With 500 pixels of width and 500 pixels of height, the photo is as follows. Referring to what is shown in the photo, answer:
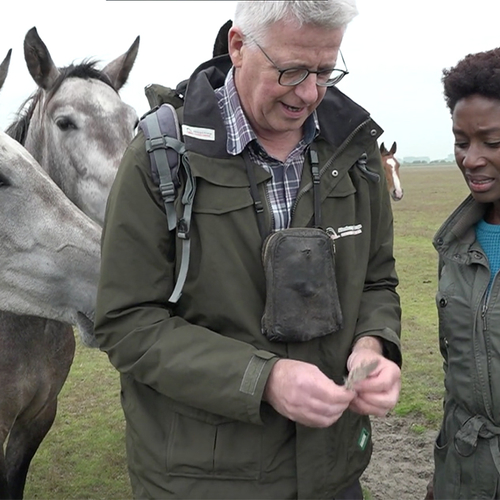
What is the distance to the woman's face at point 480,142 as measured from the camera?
2146 millimetres

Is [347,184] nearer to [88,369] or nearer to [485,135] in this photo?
[485,135]

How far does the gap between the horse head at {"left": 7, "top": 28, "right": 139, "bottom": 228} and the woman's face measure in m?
2.27

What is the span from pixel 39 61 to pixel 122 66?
75 cm

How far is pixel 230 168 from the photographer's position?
5.73 ft

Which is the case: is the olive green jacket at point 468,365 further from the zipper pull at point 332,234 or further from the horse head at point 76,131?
the horse head at point 76,131

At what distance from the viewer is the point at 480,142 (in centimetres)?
220

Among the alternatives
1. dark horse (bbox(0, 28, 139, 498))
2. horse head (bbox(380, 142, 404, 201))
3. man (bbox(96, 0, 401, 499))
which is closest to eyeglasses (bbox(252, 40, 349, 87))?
man (bbox(96, 0, 401, 499))

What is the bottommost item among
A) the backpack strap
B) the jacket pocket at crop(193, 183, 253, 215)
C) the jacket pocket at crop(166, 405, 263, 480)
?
the jacket pocket at crop(166, 405, 263, 480)

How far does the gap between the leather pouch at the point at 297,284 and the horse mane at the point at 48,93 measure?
2792 mm

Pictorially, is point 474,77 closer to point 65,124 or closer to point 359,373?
point 359,373

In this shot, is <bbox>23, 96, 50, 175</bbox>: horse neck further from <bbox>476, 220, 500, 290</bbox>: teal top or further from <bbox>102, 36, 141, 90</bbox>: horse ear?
<bbox>476, 220, 500, 290</bbox>: teal top

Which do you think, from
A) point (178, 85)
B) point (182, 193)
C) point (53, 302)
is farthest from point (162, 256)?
point (53, 302)

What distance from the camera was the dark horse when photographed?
127 inches

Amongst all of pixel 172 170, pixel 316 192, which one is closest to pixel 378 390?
pixel 316 192
